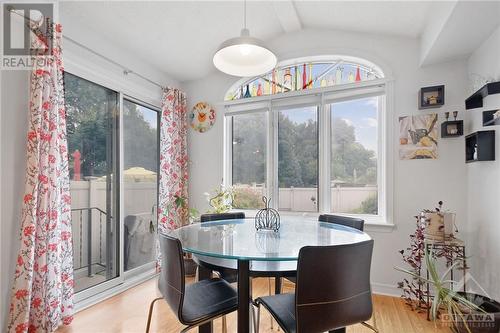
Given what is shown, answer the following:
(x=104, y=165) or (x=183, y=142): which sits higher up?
(x=183, y=142)

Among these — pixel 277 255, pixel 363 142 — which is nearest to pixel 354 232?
pixel 277 255

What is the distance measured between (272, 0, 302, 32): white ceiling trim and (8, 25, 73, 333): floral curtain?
2000 millimetres

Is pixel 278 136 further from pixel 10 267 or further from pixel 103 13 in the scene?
pixel 10 267

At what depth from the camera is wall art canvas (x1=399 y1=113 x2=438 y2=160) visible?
2.71 m

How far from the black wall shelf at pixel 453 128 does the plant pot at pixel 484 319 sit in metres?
1.39

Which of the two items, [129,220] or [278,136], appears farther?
[278,136]

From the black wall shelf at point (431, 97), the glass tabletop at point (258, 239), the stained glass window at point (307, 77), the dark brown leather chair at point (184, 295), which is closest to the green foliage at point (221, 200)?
the glass tabletop at point (258, 239)

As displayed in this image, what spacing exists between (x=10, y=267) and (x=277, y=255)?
6.62 ft

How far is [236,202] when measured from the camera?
389 centimetres

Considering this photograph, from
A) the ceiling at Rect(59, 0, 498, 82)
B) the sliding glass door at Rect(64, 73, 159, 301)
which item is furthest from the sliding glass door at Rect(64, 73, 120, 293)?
the ceiling at Rect(59, 0, 498, 82)

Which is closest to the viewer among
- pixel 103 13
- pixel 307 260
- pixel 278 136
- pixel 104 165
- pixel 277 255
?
pixel 307 260

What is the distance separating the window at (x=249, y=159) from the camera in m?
3.71

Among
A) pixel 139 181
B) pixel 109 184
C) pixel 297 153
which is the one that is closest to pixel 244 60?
pixel 297 153

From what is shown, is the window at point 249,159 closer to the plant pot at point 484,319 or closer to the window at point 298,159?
the window at point 298,159
